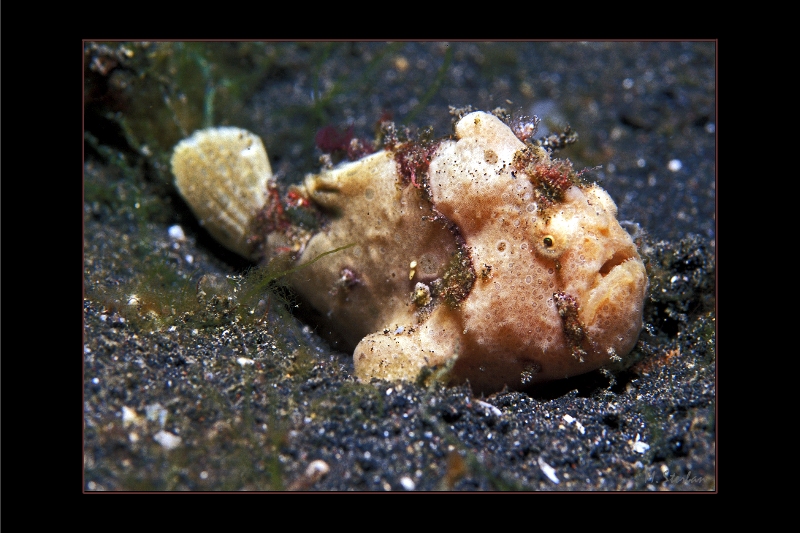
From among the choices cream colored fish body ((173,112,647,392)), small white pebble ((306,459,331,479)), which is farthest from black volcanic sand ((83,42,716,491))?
cream colored fish body ((173,112,647,392))

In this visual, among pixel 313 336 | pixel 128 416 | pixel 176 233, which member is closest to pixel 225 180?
pixel 176 233

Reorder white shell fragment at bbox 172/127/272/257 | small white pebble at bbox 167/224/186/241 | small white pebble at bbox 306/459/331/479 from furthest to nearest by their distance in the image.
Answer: small white pebble at bbox 167/224/186/241 < white shell fragment at bbox 172/127/272/257 < small white pebble at bbox 306/459/331/479

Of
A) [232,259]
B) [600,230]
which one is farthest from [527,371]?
[232,259]

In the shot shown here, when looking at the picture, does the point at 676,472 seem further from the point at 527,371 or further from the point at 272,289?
the point at 272,289

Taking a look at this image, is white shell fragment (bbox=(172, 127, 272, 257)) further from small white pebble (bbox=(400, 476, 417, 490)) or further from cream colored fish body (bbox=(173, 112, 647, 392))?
small white pebble (bbox=(400, 476, 417, 490))

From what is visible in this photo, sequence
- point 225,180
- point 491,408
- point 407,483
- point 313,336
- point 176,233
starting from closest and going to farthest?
point 407,483
point 491,408
point 313,336
point 225,180
point 176,233

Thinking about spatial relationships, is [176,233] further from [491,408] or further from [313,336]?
[491,408]

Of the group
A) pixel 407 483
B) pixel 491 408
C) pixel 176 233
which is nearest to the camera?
pixel 407 483
